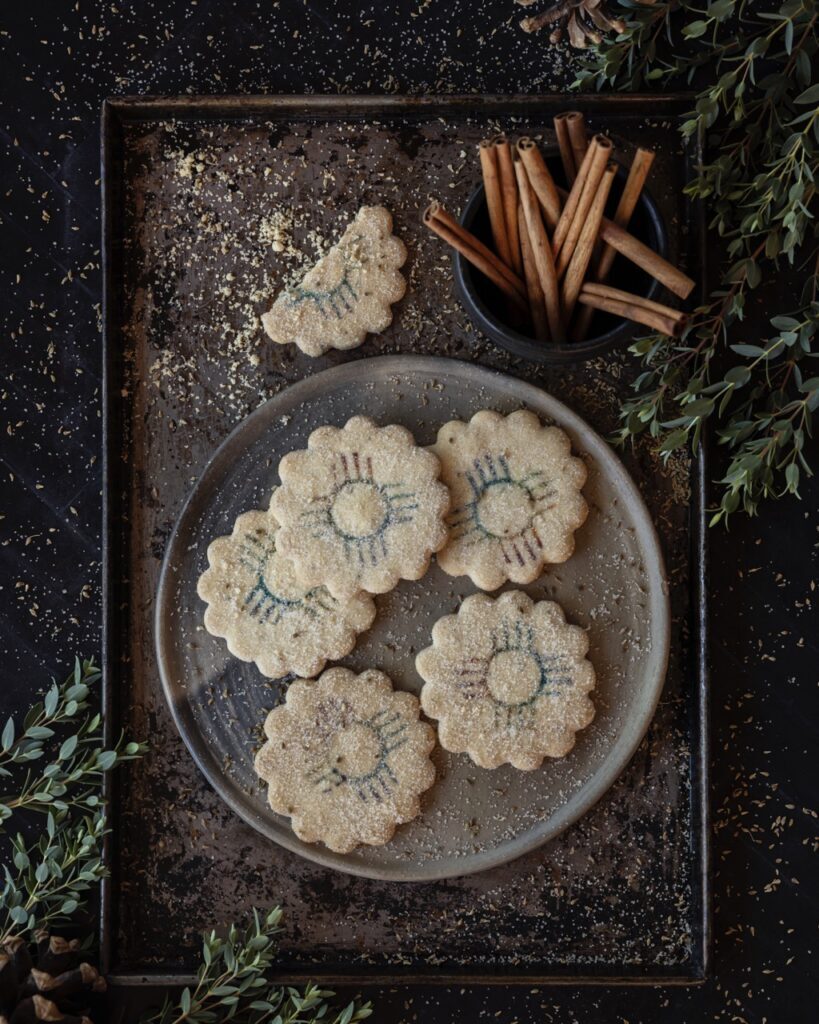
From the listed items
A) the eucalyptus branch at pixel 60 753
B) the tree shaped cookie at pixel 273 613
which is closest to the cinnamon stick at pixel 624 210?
the tree shaped cookie at pixel 273 613

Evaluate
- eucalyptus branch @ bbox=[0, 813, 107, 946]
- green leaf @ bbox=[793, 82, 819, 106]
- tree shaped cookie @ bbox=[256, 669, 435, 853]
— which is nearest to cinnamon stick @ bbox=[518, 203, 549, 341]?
green leaf @ bbox=[793, 82, 819, 106]

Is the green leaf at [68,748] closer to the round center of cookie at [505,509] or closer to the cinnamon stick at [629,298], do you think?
the round center of cookie at [505,509]

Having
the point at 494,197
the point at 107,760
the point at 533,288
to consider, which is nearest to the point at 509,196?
the point at 494,197

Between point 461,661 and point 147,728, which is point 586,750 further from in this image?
point 147,728

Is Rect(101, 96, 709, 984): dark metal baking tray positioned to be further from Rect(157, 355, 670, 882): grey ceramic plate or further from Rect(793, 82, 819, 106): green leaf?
Rect(793, 82, 819, 106): green leaf

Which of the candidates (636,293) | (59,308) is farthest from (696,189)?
(59,308)

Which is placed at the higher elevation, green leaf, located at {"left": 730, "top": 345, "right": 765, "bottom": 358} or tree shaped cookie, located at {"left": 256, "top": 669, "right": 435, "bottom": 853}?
green leaf, located at {"left": 730, "top": 345, "right": 765, "bottom": 358}

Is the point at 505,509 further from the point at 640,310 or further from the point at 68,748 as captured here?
the point at 68,748
